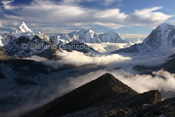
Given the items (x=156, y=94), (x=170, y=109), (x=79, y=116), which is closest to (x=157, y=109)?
(x=170, y=109)

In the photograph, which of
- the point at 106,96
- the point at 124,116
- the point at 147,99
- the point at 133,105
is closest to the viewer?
the point at 124,116

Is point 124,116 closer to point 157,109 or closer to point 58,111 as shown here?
point 157,109

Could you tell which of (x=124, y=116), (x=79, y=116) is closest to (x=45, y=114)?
(x=79, y=116)

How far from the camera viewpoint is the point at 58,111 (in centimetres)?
12000

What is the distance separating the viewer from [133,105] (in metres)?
70.2

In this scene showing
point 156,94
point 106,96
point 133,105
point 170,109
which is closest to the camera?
point 170,109

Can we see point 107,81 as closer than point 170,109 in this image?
No

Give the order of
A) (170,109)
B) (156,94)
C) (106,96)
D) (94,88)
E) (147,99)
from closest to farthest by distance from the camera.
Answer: (170,109) → (147,99) → (156,94) → (106,96) → (94,88)

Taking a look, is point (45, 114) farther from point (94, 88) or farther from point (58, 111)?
point (94, 88)

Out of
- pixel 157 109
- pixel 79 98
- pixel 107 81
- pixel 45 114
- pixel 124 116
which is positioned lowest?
pixel 45 114

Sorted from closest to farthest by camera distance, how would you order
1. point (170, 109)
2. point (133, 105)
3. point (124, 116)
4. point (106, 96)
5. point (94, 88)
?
point (170, 109) → point (124, 116) → point (133, 105) → point (106, 96) → point (94, 88)

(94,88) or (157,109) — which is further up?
(157,109)

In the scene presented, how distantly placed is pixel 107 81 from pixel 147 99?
6933 centimetres

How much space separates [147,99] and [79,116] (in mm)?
31436
